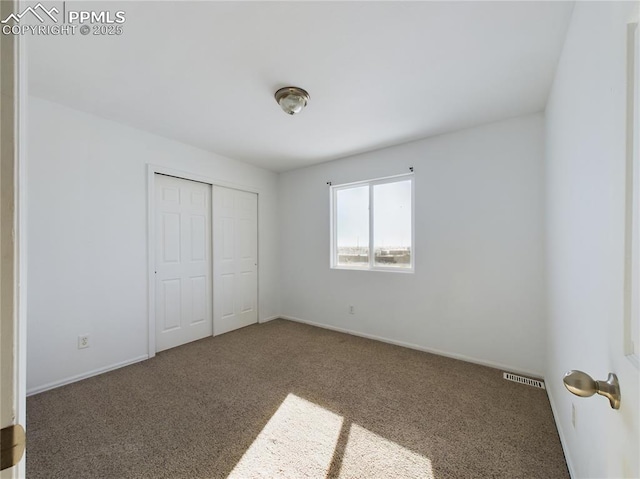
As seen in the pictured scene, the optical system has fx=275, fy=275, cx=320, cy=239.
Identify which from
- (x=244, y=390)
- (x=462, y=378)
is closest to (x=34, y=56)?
(x=244, y=390)

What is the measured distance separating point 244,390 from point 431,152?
3.08 m

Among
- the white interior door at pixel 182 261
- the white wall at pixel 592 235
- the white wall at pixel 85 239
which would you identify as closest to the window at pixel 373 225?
the white wall at pixel 592 235

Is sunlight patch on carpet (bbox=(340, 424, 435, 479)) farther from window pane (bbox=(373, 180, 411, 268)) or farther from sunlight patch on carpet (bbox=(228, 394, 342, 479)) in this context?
window pane (bbox=(373, 180, 411, 268))

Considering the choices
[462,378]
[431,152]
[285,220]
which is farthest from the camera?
[285,220]

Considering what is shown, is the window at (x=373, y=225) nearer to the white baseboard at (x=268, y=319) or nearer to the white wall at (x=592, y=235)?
the white baseboard at (x=268, y=319)

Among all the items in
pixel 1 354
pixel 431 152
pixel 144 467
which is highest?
pixel 431 152

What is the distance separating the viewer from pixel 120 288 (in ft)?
9.18

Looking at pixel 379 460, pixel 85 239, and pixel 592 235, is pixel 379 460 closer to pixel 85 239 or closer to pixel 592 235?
pixel 592 235

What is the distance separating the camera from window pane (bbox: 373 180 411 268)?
3.40 m

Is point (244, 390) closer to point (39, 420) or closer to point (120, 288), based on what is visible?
point (39, 420)

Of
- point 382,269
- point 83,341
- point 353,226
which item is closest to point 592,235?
point 382,269

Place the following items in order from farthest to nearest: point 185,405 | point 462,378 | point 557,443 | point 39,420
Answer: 1. point 462,378
2. point 185,405
3. point 39,420
4. point 557,443

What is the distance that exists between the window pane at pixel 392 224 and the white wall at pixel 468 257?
0.18 m

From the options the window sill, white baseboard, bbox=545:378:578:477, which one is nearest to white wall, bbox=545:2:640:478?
white baseboard, bbox=545:378:578:477
